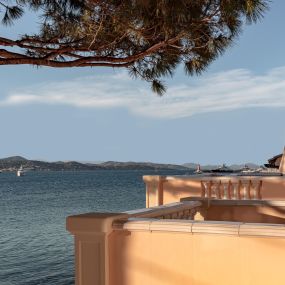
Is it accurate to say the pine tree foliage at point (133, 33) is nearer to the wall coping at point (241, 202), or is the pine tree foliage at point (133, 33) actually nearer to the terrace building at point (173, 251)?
the wall coping at point (241, 202)

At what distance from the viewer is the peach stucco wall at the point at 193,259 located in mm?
3602

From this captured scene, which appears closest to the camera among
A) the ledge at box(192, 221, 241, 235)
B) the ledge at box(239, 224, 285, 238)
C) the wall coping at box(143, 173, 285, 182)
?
the ledge at box(239, 224, 285, 238)

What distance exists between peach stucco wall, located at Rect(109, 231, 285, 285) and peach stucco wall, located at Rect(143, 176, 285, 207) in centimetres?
480

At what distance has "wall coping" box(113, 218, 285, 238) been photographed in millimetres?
3592

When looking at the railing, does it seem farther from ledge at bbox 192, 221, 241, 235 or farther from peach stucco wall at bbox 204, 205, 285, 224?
ledge at bbox 192, 221, 241, 235

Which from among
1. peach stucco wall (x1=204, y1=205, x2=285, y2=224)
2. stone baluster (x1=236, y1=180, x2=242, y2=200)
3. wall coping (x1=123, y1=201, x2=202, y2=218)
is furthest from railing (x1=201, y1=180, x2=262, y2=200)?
wall coping (x1=123, y1=201, x2=202, y2=218)

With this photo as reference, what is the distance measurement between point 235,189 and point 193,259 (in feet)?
15.9

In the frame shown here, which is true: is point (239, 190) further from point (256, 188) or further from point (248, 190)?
point (256, 188)

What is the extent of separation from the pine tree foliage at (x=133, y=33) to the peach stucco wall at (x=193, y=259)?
3284 mm

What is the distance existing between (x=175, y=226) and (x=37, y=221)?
109 ft

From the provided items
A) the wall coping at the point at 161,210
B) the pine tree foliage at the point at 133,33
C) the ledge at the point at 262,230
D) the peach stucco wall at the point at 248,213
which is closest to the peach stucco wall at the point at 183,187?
the pine tree foliage at the point at 133,33

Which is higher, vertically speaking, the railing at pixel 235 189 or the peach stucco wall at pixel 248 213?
the railing at pixel 235 189

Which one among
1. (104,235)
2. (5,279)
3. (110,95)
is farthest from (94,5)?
(110,95)

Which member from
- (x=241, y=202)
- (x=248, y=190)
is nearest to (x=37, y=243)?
(x=248, y=190)
